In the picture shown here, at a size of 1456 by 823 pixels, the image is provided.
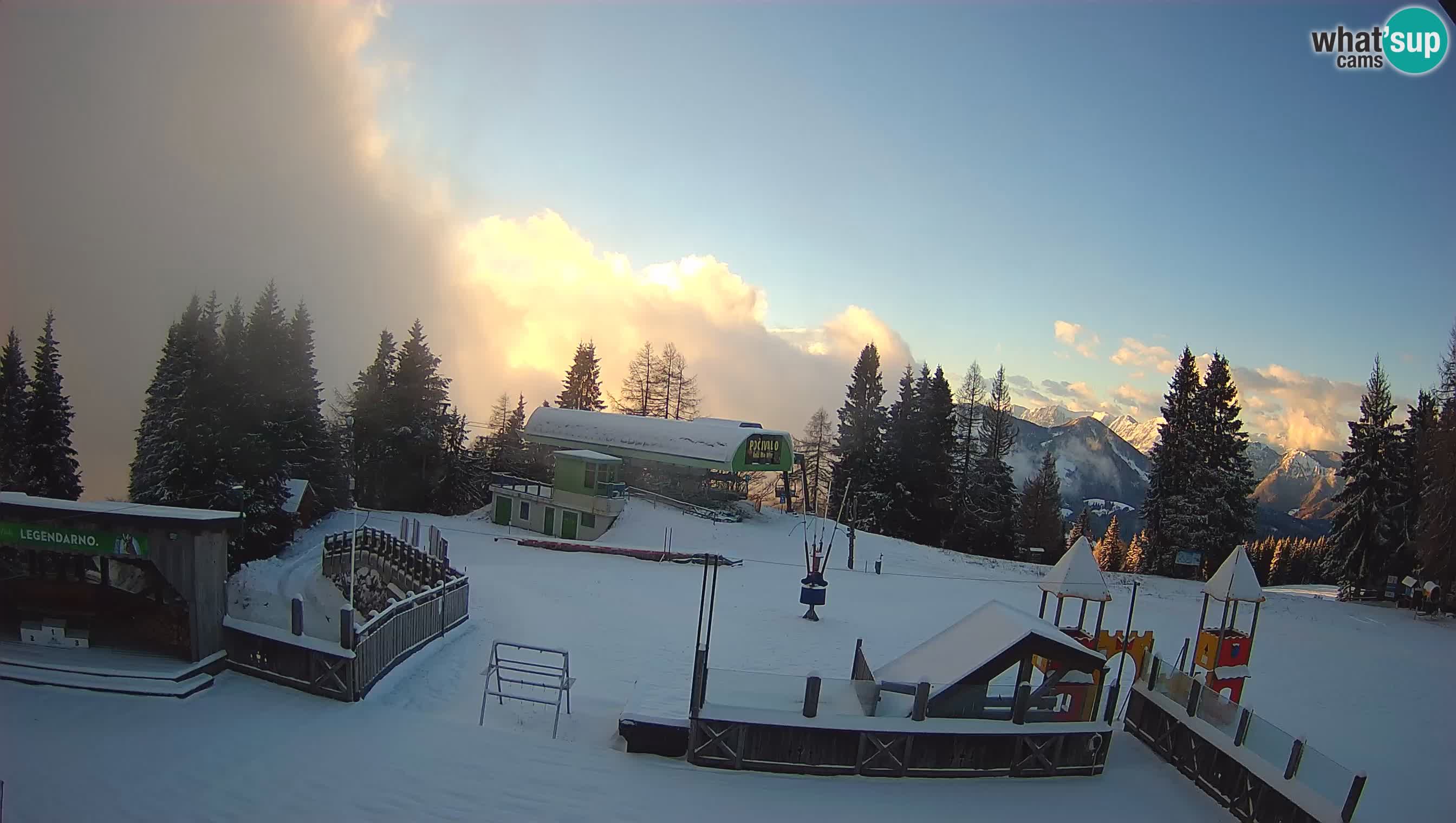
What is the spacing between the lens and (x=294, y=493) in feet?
105

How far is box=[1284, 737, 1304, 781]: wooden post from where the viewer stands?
31.1 feet

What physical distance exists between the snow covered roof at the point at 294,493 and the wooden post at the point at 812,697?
92.9 feet

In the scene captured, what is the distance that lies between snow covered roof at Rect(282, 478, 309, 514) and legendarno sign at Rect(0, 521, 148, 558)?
20.5 meters

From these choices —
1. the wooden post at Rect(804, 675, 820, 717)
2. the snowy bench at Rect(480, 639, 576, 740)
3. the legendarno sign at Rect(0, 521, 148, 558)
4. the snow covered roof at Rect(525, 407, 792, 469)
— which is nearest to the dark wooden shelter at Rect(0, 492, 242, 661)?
the legendarno sign at Rect(0, 521, 148, 558)

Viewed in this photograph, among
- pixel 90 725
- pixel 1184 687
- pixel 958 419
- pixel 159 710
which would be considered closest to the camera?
pixel 90 725

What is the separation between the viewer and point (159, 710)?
31.9ft

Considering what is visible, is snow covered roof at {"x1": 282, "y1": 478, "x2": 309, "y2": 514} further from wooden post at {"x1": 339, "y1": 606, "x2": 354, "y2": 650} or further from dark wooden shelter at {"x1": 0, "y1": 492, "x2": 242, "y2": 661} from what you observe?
wooden post at {"x1": 339, "y1": 606, "x2": 354, "y2": 650}

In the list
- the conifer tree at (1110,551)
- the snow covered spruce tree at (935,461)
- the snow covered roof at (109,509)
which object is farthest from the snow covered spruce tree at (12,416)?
the conifer tree at (1110,551)

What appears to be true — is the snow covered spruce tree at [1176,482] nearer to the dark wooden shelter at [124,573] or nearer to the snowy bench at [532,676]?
the snowy bench at [532,676]

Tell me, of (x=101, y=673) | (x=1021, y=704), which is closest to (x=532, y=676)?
(x=101, y=673)

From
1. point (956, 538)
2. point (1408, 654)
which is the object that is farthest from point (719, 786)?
point (956, 538)

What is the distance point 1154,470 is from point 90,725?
148 ft

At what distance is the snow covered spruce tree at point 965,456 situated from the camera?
146ft

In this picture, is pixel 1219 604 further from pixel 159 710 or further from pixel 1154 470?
pixel 159 710
